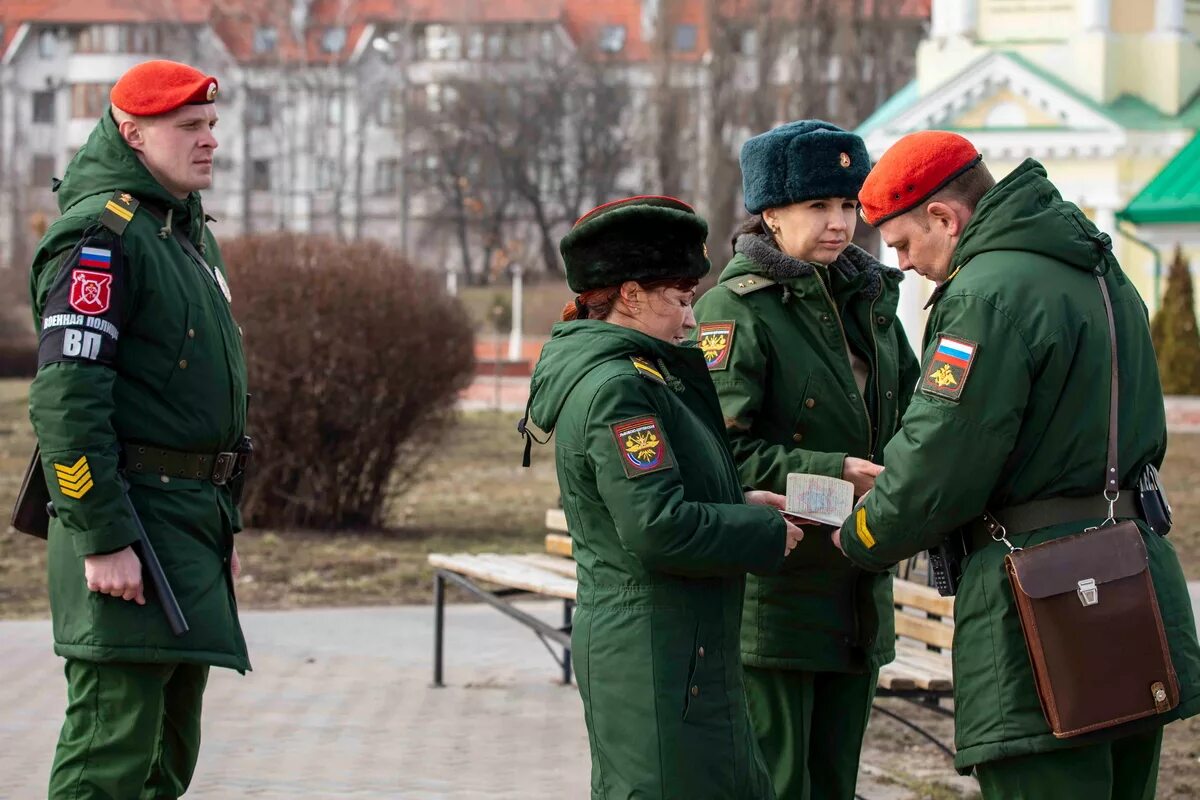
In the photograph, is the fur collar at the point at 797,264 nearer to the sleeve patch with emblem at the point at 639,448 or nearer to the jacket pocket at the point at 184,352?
the sleeve patch with emblem at the point at 639,448

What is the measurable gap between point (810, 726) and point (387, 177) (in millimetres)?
64262

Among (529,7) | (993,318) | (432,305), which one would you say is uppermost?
(529,7)

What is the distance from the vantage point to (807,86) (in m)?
42.4

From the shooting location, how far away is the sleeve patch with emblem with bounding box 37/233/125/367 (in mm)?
4312

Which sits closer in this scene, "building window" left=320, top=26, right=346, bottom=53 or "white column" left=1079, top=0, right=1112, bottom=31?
"white column" left=1079, top=0, right=1112, bottom=31

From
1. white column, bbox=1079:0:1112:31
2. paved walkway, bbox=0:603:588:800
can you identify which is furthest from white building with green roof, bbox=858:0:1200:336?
paved walkway, bbox=0:603:588:800

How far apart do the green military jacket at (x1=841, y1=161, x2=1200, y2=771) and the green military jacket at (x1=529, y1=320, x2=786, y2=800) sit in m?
0.36

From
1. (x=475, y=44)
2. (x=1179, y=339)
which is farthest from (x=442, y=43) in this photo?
(x=1179, y=339)

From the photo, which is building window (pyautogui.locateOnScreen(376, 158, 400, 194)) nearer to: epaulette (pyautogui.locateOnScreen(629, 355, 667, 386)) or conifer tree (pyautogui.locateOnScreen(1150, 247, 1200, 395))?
conifer tree (pyautogui.locateOnScreen(1150, 247, 1200, 395))

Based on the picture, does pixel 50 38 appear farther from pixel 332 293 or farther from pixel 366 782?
pixel 366 782

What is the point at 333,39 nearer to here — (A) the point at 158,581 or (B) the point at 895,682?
(B) the point at 895,682

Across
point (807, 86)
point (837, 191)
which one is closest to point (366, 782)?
point (837, 191)

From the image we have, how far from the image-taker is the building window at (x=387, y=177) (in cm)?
6562

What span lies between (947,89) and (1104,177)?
10.1 ft
